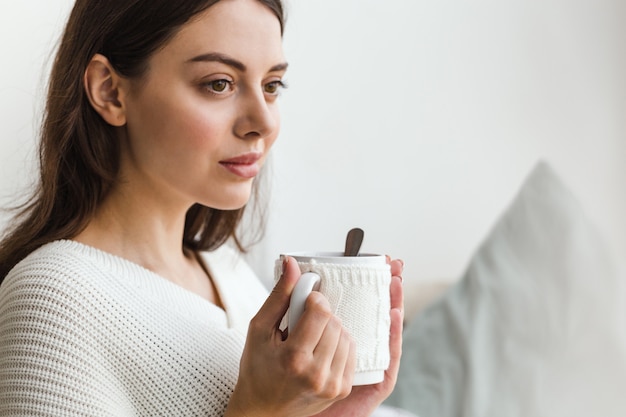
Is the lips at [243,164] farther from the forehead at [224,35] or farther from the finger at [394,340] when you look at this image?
the finger at [394,340]

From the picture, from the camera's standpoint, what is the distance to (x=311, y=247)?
184 cm

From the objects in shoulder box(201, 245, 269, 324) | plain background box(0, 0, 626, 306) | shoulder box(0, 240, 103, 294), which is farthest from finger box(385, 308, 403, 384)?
plain background box(0, 0, 626, 306)

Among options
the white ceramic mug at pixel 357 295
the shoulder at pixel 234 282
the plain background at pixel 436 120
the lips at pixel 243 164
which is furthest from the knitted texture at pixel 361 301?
the plain background at pixel 436 120

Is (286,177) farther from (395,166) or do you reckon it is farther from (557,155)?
(557,155)

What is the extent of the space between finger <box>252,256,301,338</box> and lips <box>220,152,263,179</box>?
0.69 feet

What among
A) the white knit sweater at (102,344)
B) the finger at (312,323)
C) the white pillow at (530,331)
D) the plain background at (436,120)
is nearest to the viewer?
the finger at (312,323)

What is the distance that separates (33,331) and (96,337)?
6cm

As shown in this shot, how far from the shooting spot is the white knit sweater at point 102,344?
0.84 metres

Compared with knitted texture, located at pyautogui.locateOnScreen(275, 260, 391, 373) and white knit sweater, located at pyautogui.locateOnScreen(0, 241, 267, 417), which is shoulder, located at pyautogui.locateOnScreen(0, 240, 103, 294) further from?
knitted texture, located at pyautogui.locateOnScreen(275, 260, 391, 373)

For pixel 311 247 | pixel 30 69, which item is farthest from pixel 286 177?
pixel 30 69

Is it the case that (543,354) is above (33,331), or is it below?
below

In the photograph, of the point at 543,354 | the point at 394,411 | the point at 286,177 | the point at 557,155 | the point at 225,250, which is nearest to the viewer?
the point at 225,250

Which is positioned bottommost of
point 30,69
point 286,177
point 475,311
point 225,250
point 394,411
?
point 394,411

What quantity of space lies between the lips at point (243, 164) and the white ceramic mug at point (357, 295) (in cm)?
17
